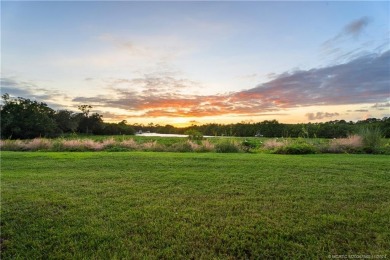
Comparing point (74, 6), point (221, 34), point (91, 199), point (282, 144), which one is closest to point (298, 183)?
point (91, 199)

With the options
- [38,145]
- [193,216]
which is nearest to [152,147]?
[38,145]

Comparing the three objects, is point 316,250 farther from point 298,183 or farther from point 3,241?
point 3,241

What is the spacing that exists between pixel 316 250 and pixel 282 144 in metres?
13.3

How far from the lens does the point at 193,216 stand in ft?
12.7

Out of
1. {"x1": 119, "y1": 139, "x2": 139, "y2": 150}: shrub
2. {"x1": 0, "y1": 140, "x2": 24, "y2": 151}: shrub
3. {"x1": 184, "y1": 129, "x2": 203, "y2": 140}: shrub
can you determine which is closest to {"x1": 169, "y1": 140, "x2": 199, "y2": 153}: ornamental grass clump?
{"x1": 119, "y1": 139, "x2": 139, "y2": 150}: shrub

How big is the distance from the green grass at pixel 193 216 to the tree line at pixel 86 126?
18397 mm

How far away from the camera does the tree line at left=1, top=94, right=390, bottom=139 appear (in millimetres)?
30272

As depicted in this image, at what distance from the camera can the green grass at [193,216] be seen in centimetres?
302

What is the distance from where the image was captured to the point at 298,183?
605cm

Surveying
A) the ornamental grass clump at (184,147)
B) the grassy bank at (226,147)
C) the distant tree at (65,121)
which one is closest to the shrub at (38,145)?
the grassy bank at (226,147)

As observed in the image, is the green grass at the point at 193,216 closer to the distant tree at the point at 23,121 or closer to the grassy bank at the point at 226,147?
the grassy bank at the point at 226,147

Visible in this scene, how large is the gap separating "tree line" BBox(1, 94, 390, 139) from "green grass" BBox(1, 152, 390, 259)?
1840 centimetres

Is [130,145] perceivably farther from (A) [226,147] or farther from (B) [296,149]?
(B) [296,149]

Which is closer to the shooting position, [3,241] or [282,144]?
Answer: [3,241]
